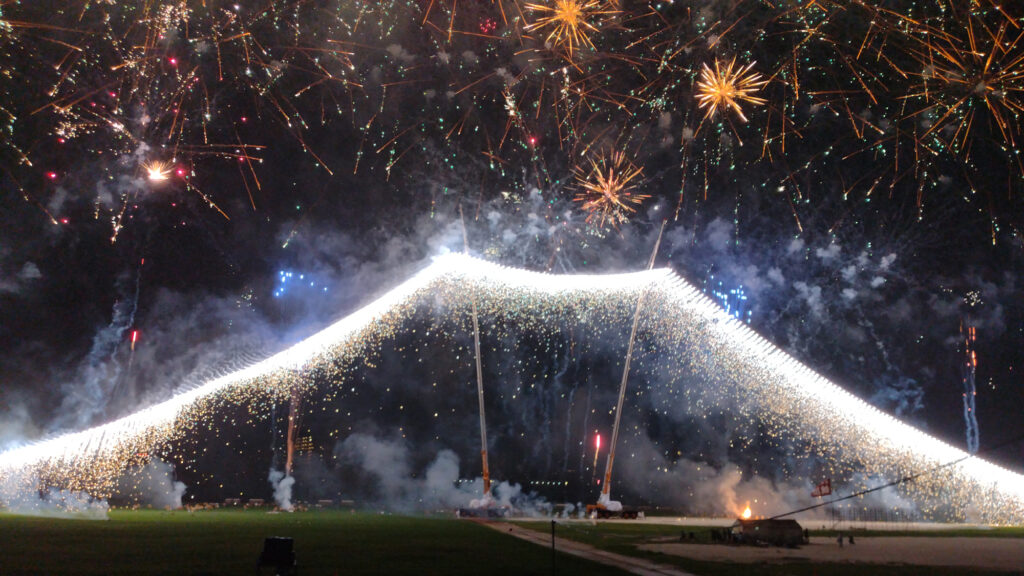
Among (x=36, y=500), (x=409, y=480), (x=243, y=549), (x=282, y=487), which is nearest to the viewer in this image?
(x=243, y=549)

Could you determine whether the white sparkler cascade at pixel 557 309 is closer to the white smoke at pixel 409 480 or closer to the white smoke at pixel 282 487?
the white smoke at pixel 282 487

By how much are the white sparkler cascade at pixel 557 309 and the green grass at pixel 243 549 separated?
289 cm

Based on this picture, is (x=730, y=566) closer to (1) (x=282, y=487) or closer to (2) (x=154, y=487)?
(1) (x=282, y=487)

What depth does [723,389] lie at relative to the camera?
3438cm

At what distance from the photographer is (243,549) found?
16172 millimetres

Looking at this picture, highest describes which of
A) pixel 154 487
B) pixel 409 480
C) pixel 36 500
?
pixel 409 480

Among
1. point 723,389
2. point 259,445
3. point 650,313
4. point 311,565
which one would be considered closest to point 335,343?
point 311,565

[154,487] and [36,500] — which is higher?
[154,487]

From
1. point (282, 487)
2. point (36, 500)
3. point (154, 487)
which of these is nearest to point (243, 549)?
point (36, 500)

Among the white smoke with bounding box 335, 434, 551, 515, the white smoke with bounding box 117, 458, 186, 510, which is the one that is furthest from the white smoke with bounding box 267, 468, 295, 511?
the white smoke with bounding box 117, 458, 186, 510

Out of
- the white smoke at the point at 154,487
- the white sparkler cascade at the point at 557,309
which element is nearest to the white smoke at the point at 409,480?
the white smoke at the point at 154,487

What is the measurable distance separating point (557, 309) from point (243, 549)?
47.9ft

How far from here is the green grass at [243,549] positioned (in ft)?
42.8

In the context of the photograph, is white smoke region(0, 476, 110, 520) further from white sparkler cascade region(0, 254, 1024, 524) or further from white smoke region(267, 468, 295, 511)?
white smoke region(267, 468, 295, 511)
